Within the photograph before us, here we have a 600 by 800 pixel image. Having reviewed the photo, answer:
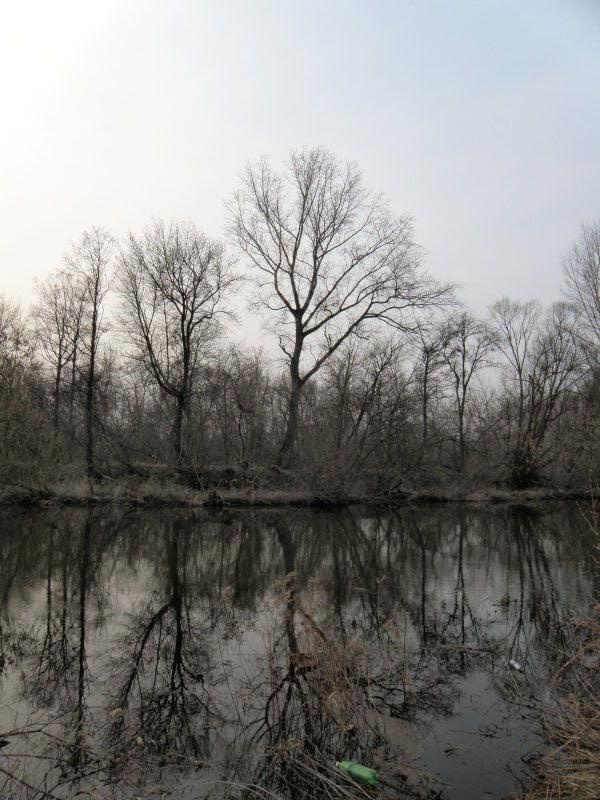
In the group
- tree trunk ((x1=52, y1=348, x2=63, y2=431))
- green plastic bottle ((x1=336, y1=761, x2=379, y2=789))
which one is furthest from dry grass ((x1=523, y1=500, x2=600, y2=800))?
tree trunk ((x1=52, y1=348, x2=63, y2=431))

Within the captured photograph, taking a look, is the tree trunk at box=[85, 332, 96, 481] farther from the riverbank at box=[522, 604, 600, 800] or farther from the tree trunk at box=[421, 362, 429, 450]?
the riverbank at box=[522, 604, 600, 800]

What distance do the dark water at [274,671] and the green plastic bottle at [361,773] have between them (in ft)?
0.29

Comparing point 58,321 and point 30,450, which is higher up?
point 58,321

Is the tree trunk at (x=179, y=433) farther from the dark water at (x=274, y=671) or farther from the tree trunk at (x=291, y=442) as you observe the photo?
the dark water at (x=274, y=671)

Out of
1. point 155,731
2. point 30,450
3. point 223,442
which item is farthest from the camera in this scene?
point 223,442

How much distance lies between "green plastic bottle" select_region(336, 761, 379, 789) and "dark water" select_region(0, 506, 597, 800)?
87 mm

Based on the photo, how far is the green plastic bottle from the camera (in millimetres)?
4453

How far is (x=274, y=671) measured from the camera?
21.2 feet

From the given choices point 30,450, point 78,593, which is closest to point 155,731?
point 78,593

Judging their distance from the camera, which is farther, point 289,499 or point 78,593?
point 289,499

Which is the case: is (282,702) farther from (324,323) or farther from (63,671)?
(324,323)

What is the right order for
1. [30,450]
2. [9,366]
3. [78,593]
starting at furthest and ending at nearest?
1. [30,450]
2. [9,366]
3. [78,593]

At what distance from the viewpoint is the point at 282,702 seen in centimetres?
598

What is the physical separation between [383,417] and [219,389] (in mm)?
9584
